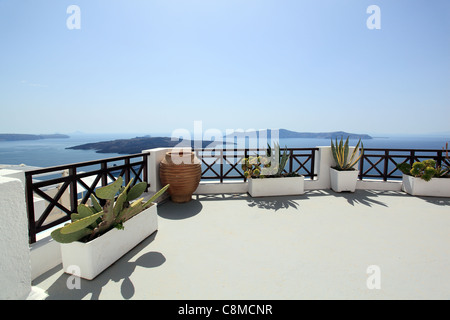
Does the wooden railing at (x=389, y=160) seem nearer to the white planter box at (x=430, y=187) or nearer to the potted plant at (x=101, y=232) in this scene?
the white planter box at (x=430, y=187)

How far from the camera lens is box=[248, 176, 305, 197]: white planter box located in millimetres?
4793

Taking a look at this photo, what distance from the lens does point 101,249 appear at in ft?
7.25

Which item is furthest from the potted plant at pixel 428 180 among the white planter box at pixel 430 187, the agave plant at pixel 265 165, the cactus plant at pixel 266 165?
the agave plant at pixel 265 165

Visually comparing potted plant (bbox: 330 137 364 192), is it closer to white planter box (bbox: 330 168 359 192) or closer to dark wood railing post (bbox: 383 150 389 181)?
white planter box (bbox: 330 168 359 192)

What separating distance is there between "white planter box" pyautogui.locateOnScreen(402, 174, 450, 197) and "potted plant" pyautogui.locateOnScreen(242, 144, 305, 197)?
240 centimetres

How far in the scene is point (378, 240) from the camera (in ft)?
9.46

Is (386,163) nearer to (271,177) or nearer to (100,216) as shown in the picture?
(271,177)

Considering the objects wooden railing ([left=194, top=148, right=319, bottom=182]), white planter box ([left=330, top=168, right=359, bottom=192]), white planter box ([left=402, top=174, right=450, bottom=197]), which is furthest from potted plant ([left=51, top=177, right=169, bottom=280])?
white planter box ([left=402, top=174, right=450, bottom=197])

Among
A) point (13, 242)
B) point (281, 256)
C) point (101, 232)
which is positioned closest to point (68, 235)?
point (101, 232)

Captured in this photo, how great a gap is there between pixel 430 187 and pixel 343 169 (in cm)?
180

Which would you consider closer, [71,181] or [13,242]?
[13,242]
